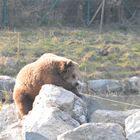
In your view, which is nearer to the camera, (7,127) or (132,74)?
(7,127)

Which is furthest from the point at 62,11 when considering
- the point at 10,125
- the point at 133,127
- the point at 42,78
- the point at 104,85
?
the point at 133,127

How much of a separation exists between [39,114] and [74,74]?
1430 millimetres

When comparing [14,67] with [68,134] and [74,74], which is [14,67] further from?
[68,134]

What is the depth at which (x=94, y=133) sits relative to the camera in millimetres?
6684

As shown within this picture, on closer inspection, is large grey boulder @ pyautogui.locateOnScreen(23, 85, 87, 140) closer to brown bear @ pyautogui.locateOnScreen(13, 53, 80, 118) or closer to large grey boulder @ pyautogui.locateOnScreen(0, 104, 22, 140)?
large grey boulder @ pyautogui.locateOnScreen(0, 104, 22, 140)

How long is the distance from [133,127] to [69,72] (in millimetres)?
1888

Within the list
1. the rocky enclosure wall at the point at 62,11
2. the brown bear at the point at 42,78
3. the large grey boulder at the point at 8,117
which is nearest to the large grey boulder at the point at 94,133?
the brown bear at the point at 42,78

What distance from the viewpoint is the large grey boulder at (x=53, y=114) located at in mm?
6996

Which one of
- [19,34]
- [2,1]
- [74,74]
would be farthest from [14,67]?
[74,74]

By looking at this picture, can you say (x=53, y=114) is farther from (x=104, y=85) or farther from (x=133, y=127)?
(x=104, y=85)

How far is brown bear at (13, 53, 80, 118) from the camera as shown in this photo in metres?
8.35

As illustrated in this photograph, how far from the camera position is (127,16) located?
2561 centimetres

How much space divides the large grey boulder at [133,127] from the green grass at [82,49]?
9.90 meters

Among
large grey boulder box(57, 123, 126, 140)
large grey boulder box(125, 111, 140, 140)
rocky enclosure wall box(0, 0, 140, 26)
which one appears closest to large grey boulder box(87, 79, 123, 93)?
rocky enclosure wall box(0, 0, 140, 26)
